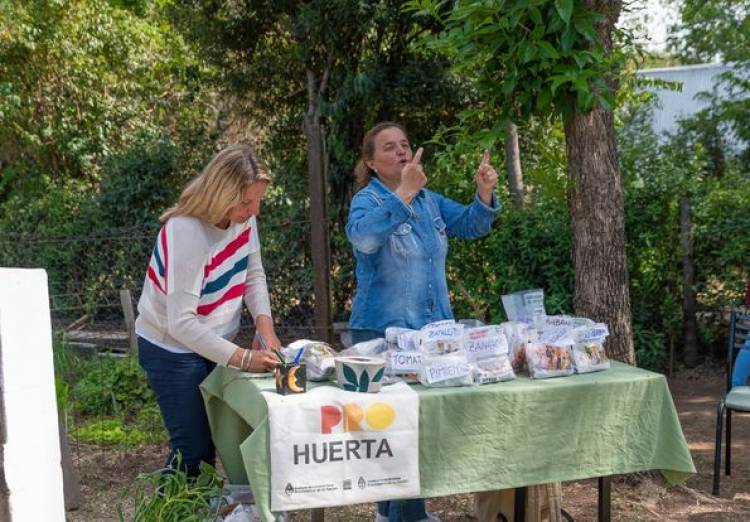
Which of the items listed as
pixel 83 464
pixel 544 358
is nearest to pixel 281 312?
pixel 83 464

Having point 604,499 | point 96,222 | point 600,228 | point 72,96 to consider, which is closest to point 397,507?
point 604,499

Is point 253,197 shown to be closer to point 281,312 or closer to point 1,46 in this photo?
point 281,312

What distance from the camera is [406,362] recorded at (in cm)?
290

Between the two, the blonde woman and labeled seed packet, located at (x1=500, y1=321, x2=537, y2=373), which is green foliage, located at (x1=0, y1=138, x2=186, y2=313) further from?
labeled seed packet, located at (x1=500, y1=321, x2=537, y2=373)

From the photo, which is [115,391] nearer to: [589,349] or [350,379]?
[350,379]

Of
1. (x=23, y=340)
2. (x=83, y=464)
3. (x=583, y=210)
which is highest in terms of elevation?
(x=583, y=210)

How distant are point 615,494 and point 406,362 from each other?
2081 mm

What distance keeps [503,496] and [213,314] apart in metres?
1.41

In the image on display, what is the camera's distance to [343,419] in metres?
2.70

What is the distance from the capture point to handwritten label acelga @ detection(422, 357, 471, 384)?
284cm

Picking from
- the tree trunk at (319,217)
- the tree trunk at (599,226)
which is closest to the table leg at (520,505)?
the tree trunk at (599,226)

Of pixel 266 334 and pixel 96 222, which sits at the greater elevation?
pixel 96 222

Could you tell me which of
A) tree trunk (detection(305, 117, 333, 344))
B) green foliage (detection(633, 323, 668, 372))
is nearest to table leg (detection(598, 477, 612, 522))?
tree trunk (detection(305, 117, 333, 344))

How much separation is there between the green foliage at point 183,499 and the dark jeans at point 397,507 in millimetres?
736
